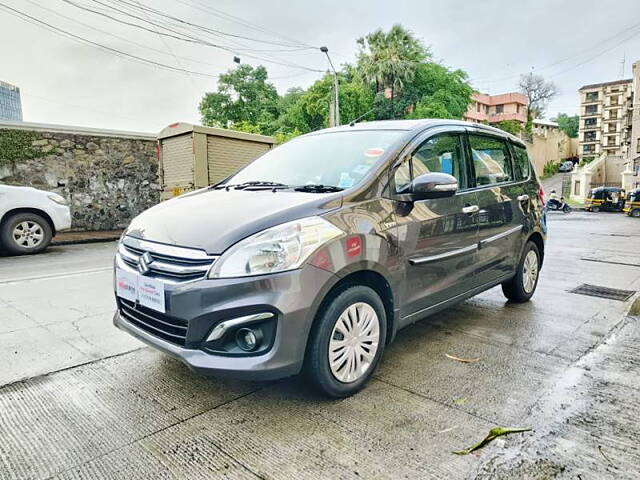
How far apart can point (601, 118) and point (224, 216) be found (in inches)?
3390

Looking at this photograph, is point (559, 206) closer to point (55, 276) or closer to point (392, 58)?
point (392, 58)

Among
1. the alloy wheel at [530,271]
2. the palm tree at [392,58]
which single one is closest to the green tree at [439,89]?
the palm tree at [392,58]

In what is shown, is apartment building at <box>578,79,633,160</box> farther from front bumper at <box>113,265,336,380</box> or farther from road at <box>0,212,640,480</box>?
front bumper at <box>113,265,336,380</box>

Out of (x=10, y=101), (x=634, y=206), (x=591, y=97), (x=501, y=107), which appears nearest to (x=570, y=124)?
(x=591, y=97)

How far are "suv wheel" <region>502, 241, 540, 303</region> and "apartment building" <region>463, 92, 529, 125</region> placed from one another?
190 feet

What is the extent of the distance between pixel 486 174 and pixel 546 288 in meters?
2.25

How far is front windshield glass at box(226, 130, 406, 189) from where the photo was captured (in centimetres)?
281

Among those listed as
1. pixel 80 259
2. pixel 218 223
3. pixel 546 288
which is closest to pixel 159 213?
pixel 218 223

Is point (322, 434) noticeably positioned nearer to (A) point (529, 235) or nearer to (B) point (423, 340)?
(B) point (423, 340)

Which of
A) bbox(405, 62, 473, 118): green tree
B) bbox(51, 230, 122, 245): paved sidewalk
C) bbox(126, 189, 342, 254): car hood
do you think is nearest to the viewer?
bbox(126, 189, 342, 254): car hood

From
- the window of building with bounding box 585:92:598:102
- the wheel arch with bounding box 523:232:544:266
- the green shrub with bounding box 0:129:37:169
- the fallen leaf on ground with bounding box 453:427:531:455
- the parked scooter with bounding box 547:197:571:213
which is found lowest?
the fallen leaf on ground with bounding box 453:427:531:455

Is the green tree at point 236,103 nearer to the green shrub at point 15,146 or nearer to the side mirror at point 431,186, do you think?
the green shrub at point 15,146

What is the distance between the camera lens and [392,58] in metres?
33.4

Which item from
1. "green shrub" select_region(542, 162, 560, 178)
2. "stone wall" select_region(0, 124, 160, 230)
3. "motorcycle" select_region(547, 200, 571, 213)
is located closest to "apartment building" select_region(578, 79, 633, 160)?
"green shrub" select_region(542, 162, 560, 178)
